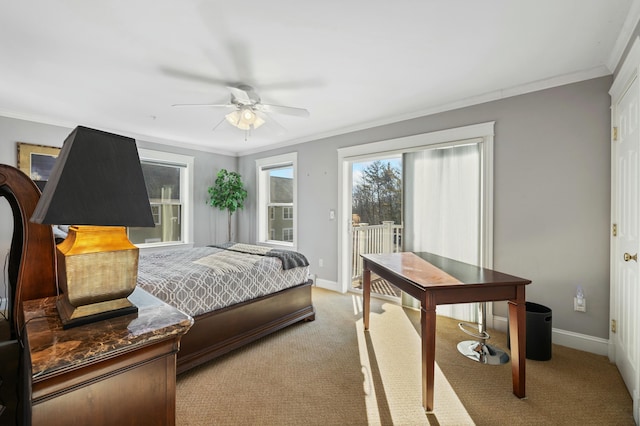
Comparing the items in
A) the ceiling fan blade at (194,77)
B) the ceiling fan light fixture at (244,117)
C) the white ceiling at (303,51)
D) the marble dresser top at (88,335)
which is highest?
the white ceiling at (303,51)

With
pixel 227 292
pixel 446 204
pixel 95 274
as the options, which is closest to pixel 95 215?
pixel 95 274

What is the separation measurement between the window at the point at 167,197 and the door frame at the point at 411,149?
9.25ft

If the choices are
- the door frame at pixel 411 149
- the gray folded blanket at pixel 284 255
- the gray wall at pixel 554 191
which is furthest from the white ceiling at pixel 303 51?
the gray folded blanket at pixel 284 255

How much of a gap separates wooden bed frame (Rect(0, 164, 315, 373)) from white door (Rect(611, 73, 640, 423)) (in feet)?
8.24

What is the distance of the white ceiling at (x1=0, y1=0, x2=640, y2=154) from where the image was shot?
1740mm

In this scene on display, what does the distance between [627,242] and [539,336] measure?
0.96m

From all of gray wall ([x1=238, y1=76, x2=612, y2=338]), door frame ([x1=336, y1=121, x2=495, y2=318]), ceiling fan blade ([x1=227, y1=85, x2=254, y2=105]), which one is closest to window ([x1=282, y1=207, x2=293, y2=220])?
door frame ([x1=336, y1=121, x2=495, y2=318])

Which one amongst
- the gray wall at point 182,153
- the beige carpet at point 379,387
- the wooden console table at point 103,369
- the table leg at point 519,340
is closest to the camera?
the wooden console table at point 103,369

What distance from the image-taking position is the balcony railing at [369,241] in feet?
13.8

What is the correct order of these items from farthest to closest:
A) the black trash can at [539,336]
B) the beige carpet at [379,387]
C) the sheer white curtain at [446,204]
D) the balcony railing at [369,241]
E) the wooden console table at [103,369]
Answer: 1. the balcony railing at [369,241]
2. the sheer white curtain at [446,204]
3. the black trash can at [539,336]
4. the beige carpet at [379,387]
5. the wooden console table at [103,369]

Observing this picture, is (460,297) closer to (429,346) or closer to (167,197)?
(429,346)

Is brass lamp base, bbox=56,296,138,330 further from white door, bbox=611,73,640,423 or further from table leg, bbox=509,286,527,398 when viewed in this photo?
white door, bbox=611,73,640,423

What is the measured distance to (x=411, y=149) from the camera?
11.5 ft

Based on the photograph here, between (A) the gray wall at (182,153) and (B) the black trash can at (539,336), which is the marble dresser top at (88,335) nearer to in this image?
(B) the black trash can at (539,336)
